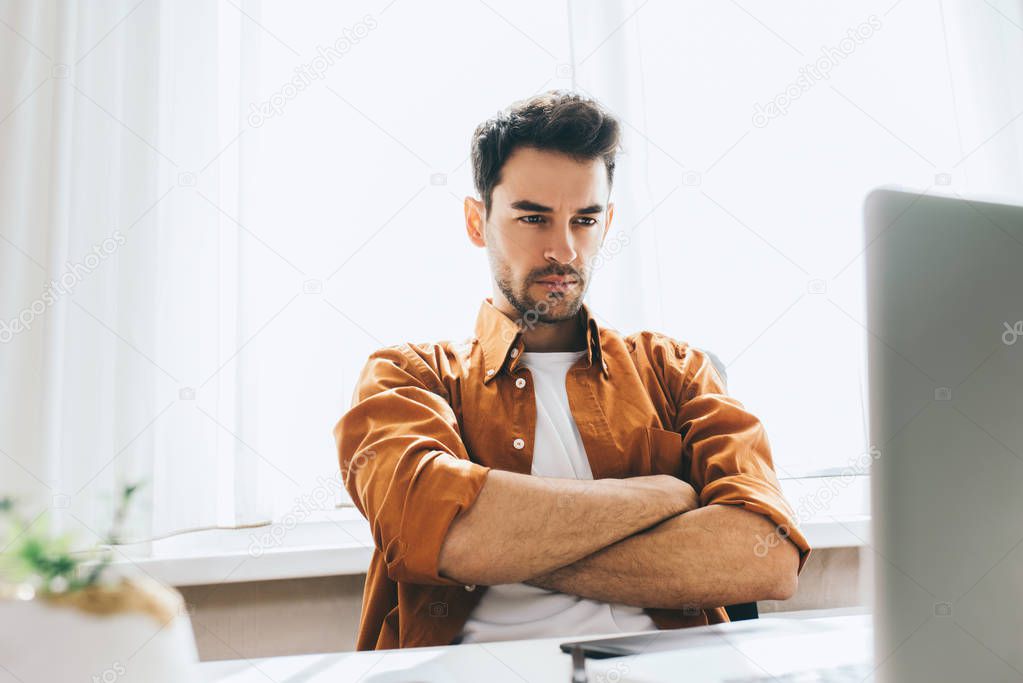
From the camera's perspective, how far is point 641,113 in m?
1.64

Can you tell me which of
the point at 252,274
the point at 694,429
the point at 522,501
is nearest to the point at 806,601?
the point at 694,429

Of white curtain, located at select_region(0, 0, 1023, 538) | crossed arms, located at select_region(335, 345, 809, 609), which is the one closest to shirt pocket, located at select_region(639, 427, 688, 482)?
crossed arms, located at select_region(335, 345, 809, 609)

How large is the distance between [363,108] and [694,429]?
1.00 metres

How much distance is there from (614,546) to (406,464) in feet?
0.95

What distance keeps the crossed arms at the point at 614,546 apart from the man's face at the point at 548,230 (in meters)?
0.39

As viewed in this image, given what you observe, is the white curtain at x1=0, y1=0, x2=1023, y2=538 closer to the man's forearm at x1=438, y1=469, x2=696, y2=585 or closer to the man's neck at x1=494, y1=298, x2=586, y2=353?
the man's neck at x1=494, y1=298, x2=586, y2=353

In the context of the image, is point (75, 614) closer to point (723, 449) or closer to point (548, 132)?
point (723, 449)

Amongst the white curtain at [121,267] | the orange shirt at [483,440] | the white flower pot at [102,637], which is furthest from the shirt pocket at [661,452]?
the white flower pot at [102,637]

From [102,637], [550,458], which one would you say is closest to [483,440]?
[550,458]

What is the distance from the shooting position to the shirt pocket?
1093 millimetres

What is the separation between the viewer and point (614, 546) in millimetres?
896

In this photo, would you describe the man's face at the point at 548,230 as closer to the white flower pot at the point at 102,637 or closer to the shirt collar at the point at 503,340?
the shirt collar at the point at 503,340

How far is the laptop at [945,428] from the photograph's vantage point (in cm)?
33

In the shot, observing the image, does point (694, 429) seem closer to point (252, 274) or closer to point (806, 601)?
point (806, 601)
